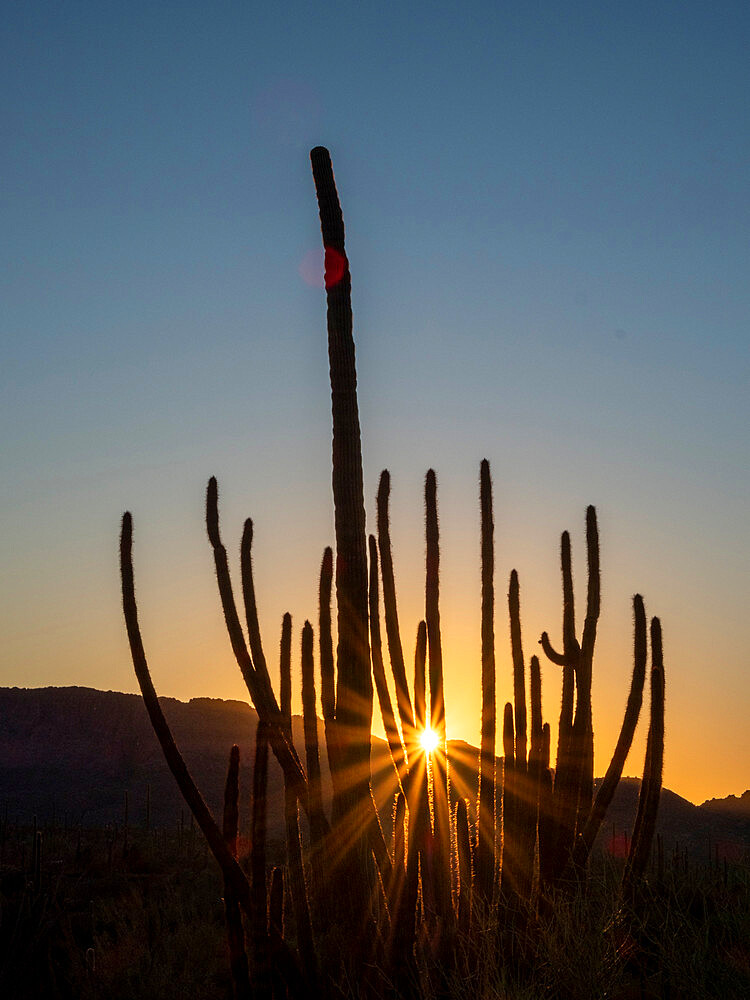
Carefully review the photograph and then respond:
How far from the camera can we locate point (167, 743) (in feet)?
23.4

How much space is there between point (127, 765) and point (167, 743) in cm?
5469

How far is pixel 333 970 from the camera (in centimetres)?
732

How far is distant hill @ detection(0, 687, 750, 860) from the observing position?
4841 cm

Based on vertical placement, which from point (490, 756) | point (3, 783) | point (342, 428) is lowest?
point (3, 783)

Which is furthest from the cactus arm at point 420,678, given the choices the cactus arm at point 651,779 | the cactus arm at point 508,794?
the cactus arm at point 651,779

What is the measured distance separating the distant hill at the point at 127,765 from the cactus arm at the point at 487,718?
34.0 metres

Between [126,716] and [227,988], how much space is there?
59.4m

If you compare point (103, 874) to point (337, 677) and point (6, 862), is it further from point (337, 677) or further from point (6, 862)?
point (337, 677)

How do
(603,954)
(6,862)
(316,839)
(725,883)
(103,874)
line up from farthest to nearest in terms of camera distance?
1. (6,862)
2. (103,874)
3. (725,883)
4. (316,839)
5. (603,954)

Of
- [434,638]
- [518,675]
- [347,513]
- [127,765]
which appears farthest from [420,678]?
[127,765]

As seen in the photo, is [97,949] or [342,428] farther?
[97,949]

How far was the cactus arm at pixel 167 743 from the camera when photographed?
262 inches

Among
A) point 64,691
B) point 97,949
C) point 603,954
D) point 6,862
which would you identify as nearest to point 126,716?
point 64,691

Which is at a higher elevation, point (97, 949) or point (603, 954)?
point (603, 954)
